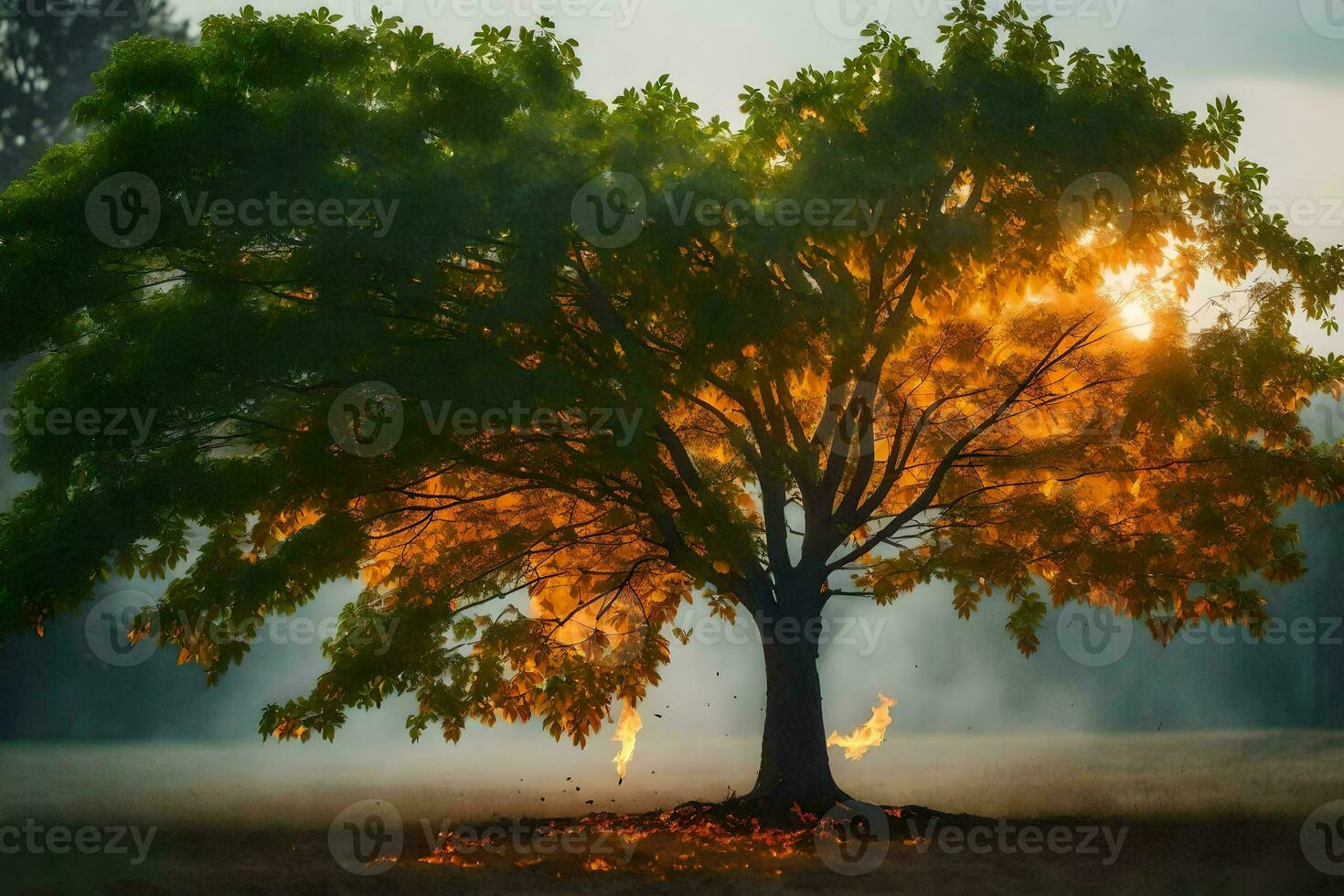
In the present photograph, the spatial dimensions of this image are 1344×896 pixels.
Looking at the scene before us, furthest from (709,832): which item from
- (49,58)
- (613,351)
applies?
(49,58)

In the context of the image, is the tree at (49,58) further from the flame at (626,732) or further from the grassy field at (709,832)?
the flame at (626,732)

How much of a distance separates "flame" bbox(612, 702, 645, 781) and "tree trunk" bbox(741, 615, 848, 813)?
1.85 m

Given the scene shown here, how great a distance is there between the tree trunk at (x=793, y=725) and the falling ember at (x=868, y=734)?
319mm

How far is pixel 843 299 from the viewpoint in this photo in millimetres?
14398

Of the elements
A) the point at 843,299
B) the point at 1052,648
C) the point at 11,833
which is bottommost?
the point at 11,833

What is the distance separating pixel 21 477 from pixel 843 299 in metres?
27.3

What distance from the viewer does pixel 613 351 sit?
598 inches

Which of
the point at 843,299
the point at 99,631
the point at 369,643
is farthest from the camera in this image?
the point at 99,631

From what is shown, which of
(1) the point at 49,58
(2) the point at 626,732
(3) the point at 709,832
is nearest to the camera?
(3) the point at 709,832

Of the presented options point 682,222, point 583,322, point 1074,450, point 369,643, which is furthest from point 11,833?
point 1074,450

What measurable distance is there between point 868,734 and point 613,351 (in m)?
6.85

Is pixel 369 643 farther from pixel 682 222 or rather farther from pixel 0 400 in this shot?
pixel 0 400

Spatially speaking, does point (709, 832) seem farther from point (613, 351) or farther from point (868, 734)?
point (613, 351)

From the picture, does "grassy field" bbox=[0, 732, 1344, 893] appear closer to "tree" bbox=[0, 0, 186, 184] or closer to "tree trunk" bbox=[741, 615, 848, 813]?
"tree trunk" bbox=[741, 615, 848, 813]
